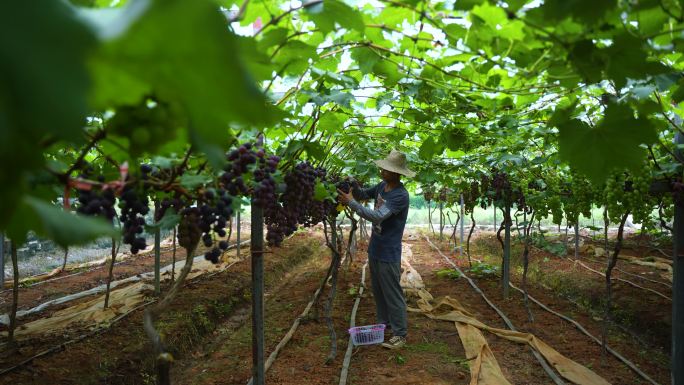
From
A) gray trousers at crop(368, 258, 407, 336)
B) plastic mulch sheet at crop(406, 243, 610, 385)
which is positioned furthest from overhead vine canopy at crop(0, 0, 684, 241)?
plastic mulch sheet at crop(406, 243, 610, 385)

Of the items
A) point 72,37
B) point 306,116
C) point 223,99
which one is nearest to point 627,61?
point 223,99

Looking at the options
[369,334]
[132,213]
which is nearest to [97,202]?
[132,213]

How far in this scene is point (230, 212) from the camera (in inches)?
72.1

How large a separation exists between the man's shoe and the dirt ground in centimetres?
9

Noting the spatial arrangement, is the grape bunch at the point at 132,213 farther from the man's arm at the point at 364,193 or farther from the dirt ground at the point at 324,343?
the man's arm at the point at 364,193

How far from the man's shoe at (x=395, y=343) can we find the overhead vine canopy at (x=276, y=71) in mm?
2622

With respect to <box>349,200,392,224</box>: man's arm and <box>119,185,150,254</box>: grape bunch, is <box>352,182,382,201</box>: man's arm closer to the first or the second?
<box>349,200,392,224</box>: man's arm

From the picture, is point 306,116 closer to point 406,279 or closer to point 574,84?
point 574,84

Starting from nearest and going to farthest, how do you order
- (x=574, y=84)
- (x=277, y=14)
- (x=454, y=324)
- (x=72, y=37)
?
(x=72, y=37), (x=277, y=14), (x=574, y=84), (x=454, y=324)

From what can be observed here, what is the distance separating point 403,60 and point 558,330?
17.8 ft

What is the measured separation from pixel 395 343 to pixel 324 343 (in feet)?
3.00

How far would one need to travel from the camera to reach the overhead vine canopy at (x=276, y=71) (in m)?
0.38

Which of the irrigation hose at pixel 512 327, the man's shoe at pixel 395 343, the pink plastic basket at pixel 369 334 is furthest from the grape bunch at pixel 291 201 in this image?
the irrigation hose at pixel 512 327

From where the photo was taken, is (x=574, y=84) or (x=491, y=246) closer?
(x=574, y=84)
